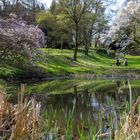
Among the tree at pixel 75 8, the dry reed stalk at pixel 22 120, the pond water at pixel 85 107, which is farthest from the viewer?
the tree at pixel 75 8

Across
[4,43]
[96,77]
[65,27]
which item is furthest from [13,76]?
[65,27]

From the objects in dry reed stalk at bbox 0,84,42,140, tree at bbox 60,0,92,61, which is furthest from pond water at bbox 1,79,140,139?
tree at bbox 60,0,92,61

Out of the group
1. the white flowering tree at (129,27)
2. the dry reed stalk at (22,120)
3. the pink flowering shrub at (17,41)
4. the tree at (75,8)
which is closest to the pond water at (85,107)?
the dry reed stalk at (22,120)

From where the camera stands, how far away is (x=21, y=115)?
654cm

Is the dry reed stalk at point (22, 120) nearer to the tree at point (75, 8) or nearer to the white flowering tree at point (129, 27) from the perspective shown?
the white flowering tree at point (129, 27)

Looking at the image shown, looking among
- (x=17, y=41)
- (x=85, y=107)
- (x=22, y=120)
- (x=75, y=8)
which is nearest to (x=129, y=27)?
(x=75, y=8)

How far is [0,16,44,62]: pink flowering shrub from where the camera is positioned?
28.3 meters

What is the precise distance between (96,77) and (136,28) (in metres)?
8.75

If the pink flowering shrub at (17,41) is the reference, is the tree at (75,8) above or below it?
above

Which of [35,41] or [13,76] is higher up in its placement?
[35,41]

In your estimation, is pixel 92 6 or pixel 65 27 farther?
pixel 65 27

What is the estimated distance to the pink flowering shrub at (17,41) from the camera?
2834 cm

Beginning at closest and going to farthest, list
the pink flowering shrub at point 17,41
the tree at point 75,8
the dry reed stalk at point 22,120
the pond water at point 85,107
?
the dry reed stalk at point 22,120, the pond water at point 85,107, the pink flowering shrub at point 17,41, the tree at point 75,8

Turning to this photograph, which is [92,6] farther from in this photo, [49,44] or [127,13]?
[49,44]
